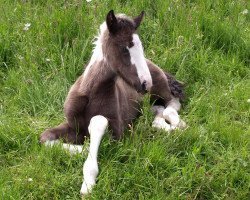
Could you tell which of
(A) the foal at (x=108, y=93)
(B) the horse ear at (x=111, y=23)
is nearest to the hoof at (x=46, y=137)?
(A) the foal at (x=108, y=93)

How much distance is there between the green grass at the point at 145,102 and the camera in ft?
14.8

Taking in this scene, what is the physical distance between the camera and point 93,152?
463cm

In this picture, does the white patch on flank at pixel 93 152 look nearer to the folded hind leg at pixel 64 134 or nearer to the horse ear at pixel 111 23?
the folded hind leg at pixel 64 134

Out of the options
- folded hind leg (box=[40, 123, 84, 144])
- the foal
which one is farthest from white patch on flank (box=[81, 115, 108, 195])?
folded hind leg (box=[40, 123, 84, 144])

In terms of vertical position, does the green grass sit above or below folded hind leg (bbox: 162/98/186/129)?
above

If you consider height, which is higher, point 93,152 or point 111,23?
point 111,23

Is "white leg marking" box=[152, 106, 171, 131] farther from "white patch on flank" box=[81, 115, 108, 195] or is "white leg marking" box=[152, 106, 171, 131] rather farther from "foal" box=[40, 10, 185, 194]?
"white patch on flank" box=[81, 115, 108, 195]

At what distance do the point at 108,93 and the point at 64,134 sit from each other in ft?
1.96

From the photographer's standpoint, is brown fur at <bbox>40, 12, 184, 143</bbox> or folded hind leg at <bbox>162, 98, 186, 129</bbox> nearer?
brown fur at <bbox>40, 12, 184, 143</bbox>

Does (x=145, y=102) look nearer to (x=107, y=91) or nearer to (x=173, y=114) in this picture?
(x=107, y=91)

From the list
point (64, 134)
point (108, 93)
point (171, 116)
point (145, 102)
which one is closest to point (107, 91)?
point (108, 93)

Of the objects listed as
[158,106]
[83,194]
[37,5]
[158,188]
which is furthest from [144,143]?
[37,5]

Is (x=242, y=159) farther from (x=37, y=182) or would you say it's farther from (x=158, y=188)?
(x=37, y=182)

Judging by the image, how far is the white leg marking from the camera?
211 inches
